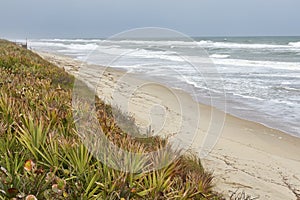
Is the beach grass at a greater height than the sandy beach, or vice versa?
the beach grass

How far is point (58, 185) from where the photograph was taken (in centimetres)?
299

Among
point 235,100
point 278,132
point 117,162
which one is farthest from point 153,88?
point 117,162

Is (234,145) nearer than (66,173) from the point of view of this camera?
No

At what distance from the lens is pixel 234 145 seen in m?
7.19

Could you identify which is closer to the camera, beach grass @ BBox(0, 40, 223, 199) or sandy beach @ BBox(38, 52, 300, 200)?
beach grass @ BBox(0, 40, 223, 199)

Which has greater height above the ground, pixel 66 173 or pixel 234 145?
pixel 66 173

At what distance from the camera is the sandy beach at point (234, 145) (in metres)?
5.08

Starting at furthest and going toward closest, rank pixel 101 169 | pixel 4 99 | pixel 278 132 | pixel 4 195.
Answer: pixel 278 132, pixel 4 99, pixel 101 169, pixel 4 195

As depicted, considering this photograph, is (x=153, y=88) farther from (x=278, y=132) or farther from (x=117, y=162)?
(x=117, y=162)

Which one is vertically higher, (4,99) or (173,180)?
(4,99)

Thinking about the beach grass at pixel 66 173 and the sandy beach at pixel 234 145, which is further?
the sandy beach at pixel 234 145

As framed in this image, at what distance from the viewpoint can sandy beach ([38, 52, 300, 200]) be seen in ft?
16.7

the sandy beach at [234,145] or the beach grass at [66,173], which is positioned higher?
the beach grass at [66,173]

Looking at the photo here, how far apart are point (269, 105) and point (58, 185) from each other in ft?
32.3
